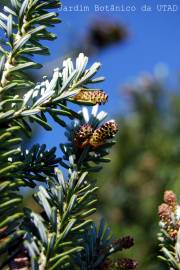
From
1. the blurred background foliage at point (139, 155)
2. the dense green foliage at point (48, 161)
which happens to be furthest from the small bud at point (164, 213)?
the blurred background foliage at point (139, 155)

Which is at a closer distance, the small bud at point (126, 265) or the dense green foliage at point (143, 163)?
the small bud at point (126, 265)

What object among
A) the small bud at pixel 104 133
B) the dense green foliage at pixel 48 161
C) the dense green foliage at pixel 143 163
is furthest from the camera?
the dense green foliage at pixel 143 163

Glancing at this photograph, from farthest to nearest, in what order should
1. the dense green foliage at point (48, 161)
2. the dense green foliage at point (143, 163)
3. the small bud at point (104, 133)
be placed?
the dense green foliage at point (143, 163) < the small bud at point (104, 133) < the dense green foliage at point (48, 161)

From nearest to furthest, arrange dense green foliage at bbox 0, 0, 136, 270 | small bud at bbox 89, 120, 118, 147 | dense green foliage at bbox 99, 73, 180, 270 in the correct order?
dense green foliage at bbox 0, 0, 136, 270, small bud at bbox 89, 120, 118, 147, dense green foliage at bbox 99, 73, 180, 270

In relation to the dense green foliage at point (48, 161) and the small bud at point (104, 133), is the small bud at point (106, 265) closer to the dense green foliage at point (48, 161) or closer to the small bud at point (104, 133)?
the dense green foliage at point (48, 161)

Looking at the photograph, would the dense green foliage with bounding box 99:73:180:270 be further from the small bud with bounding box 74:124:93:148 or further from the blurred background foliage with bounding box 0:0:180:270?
the small bud with bounding box 74:124:93:148

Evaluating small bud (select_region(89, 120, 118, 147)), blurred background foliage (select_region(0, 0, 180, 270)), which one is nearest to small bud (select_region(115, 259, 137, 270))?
small bud (select_region(89, 120, 118, 147))
